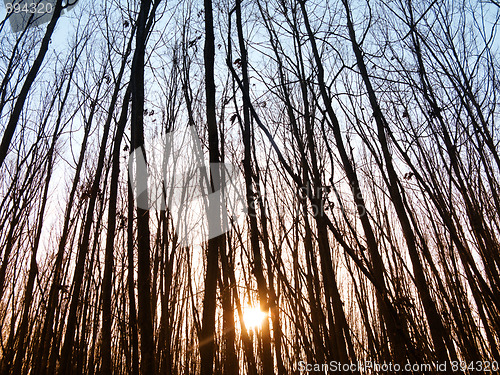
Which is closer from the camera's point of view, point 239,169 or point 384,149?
point 384,149

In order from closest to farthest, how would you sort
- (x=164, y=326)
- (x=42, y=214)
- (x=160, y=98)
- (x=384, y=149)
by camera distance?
(x=384, y=149), (x=164, y=326), (x=42, y=214), (x=160, y=98)

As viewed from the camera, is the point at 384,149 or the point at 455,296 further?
the point at 455,296

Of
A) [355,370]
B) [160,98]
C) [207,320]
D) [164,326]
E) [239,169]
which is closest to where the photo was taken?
[207,320]

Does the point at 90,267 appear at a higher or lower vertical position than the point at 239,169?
lower

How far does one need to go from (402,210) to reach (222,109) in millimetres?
1905

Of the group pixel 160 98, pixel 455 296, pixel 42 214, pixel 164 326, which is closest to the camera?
pixel 164 326

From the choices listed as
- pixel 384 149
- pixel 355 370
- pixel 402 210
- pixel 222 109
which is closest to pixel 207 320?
→ pixel 355 370

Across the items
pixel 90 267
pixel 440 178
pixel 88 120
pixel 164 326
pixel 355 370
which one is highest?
pixel 88 120

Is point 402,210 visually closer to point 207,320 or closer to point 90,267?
point 207,320

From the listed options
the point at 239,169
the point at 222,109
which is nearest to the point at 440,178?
the point at 239,169

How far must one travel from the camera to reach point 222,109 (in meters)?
3.11

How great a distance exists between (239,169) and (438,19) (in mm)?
2778

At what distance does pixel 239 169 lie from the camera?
343 centimetres

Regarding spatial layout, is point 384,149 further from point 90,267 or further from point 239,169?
point 90,267
